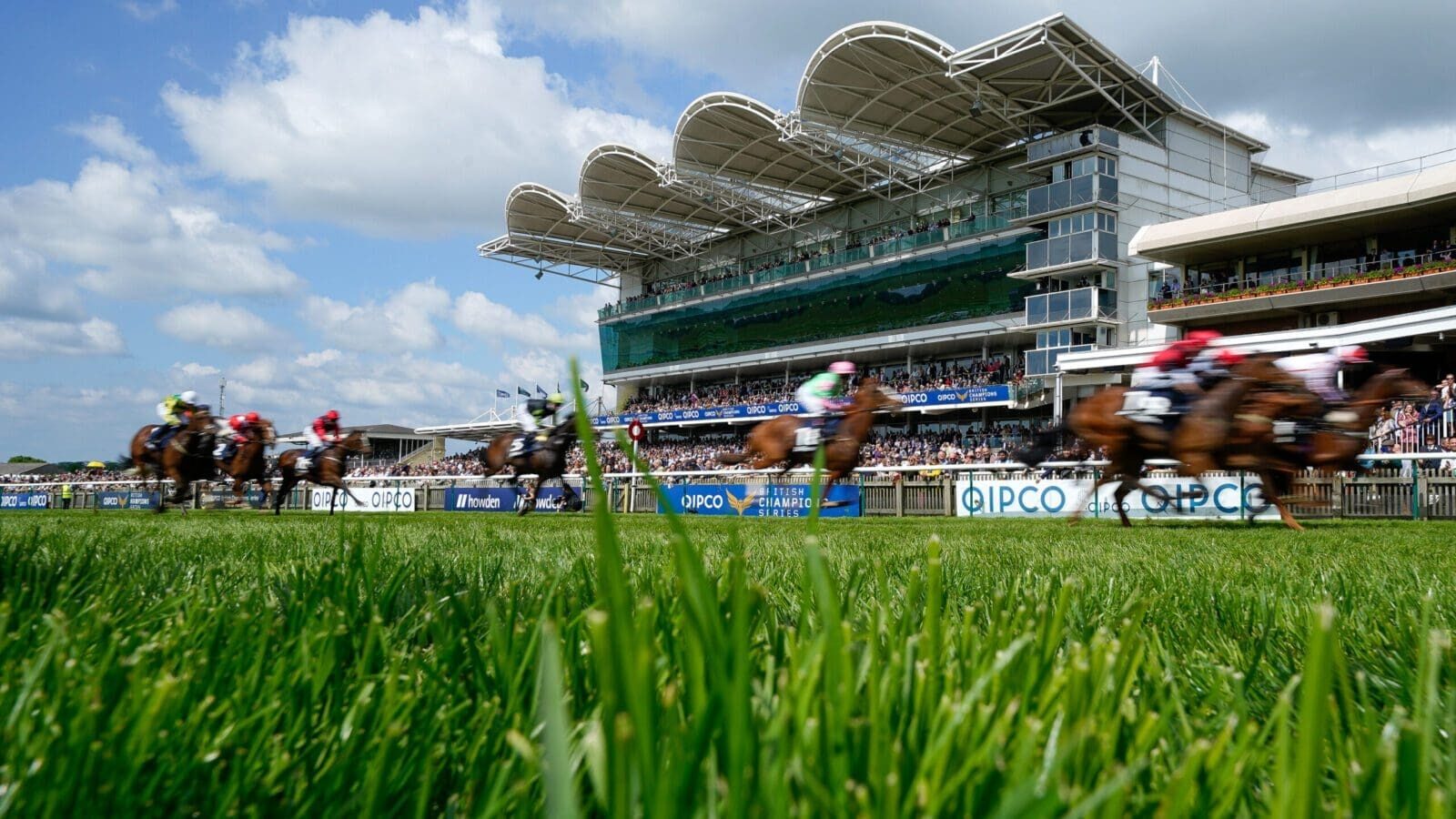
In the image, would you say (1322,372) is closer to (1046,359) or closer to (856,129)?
(1046,359)

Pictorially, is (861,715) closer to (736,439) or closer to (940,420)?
(940,420)

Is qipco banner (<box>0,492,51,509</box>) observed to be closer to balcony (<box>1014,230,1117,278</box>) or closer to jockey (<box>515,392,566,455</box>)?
jockey (<box>515,392,566,455</box>)

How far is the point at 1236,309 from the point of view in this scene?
117 feet

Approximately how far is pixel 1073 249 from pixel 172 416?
33.4 m

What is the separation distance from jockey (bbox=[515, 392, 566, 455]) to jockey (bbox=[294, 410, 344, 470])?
12.4 feet

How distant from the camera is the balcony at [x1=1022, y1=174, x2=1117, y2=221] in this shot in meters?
38.8

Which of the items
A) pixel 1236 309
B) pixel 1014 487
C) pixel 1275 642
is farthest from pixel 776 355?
pixel 1275 642

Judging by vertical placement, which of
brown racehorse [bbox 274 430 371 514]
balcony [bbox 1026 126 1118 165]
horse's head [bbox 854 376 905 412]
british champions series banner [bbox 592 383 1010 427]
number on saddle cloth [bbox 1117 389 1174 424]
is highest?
balcony [bbox 1026 126 1118 165]

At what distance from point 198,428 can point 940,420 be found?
117ft

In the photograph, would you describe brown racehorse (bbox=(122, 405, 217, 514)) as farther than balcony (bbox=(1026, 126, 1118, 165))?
No

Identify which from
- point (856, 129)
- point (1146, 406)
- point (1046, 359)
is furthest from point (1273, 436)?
point (856, 129)

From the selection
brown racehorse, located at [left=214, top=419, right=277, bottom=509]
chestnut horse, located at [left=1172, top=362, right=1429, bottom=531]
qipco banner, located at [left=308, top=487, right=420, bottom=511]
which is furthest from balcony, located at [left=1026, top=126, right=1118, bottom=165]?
brown racehorse, located at [left=214, top=419, right=277, bottom=509]

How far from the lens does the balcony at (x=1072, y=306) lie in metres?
38.8

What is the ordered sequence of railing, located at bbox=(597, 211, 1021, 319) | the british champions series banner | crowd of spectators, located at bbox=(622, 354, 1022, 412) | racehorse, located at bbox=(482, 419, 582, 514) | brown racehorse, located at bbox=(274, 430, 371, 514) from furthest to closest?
railing, located at bbox=(597, 211, 1021, 319) < crowd of spectators, located at bbox=(622, 354, 1022, 412) < the british champions series banner < brown racehorse, located at bbox=(274, 430, 371, 514) < racehorse, located at bbox=(482, 419, 582, 514)
